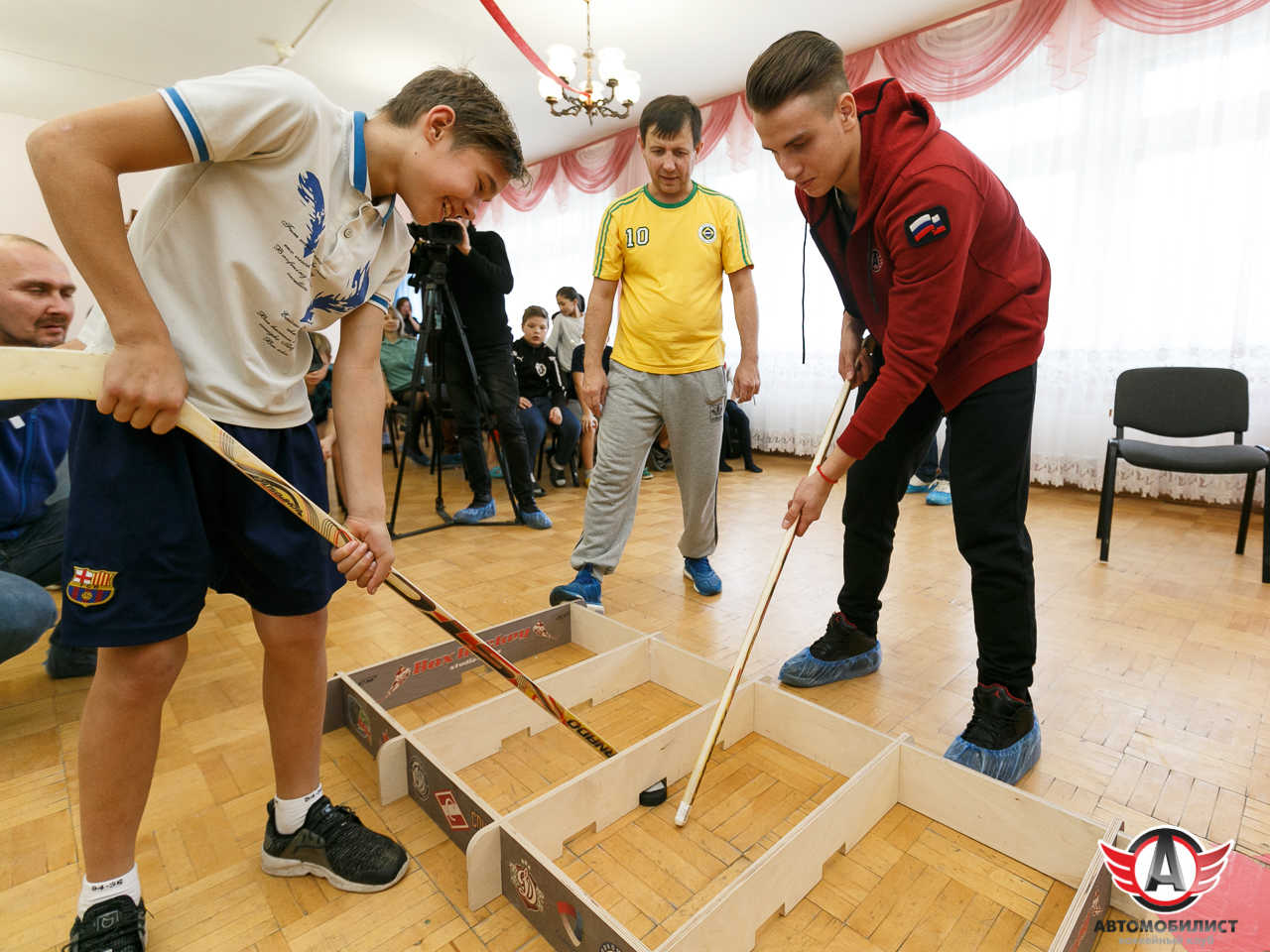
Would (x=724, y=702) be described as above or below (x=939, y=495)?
above

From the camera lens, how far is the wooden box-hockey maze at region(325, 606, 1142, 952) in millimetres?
963

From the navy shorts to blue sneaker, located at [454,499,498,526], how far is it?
7.92 feet

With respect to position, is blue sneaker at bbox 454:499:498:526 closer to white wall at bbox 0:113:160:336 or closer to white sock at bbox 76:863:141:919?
white sock at bbox 76:863:141:919

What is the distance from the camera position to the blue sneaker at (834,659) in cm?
167

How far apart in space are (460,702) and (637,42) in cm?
462

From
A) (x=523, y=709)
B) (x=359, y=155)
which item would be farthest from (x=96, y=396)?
(x=523, y=709)

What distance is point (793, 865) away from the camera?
39.4 inches

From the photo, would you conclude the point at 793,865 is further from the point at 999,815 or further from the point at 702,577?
the point at 702,577

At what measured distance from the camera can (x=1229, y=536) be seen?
3.05 m

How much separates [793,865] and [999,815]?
391 mm

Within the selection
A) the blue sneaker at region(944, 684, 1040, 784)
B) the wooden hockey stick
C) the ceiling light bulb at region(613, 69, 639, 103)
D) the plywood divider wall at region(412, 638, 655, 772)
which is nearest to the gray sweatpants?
the plywood divider wall at region(412, 638, 655, 772)

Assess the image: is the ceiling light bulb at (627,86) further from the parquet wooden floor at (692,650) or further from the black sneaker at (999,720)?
the black sneaker at (999,720)

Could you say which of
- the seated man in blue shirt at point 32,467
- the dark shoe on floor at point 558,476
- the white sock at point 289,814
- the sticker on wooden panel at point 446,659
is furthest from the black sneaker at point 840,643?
the dark shoe on floor at point 558,476

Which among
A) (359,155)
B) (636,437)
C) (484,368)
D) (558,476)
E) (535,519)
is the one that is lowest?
(558,476)
